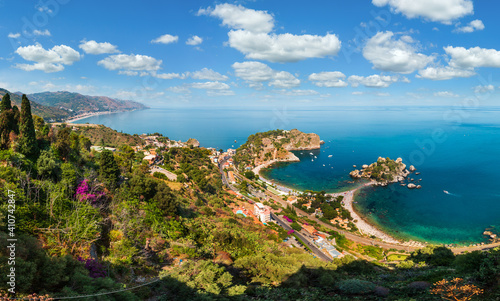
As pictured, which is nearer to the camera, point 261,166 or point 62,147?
point 62,147

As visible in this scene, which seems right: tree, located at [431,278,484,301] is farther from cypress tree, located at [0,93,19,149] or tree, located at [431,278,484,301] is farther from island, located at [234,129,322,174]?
island, located at [234,129,322,174]

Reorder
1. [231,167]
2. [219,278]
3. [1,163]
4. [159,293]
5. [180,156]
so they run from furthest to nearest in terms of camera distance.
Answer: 1. [231,167]
2. [180,156]
3. [1,163]
4. [219,278]
5. [159,293]

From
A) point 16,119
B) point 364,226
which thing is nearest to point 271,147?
point 364,226

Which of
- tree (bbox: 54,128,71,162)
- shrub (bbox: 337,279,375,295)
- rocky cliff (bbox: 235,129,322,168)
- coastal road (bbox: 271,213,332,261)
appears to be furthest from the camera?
rocky cliff (bbox: 235,129,322,168)

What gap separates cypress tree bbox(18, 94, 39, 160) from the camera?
13953 mm

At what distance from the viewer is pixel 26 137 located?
14.1 m

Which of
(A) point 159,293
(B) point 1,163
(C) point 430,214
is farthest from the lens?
(C) point 430,214

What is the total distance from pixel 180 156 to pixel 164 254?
134 ft

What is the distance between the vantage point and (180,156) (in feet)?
170

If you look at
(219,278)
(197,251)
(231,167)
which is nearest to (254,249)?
(197,251)

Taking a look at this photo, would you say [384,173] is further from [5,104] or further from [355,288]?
[5,104]

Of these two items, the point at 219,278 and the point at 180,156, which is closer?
the point at 219,278

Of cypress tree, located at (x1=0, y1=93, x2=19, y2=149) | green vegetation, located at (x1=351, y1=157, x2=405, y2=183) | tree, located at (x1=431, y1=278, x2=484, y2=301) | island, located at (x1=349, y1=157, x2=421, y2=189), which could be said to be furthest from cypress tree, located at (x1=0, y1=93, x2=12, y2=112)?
green vegetation, located at (x1=351, y1=157, x2=405, y2=183)

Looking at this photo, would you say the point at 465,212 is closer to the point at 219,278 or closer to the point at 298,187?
the point at 298,187
